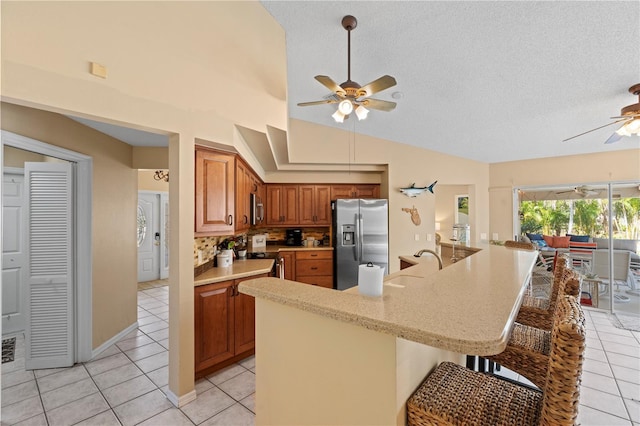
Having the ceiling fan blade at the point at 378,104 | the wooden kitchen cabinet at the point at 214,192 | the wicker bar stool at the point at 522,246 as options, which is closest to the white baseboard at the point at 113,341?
the wooden kitchen cabinet at the point at 214,192

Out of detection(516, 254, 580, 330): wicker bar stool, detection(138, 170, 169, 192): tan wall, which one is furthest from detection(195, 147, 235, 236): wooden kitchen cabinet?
detection(138, 170, 169, 192): tan wall

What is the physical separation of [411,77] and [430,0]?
961 mm

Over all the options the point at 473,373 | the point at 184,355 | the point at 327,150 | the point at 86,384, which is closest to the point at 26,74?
the point at 184,355

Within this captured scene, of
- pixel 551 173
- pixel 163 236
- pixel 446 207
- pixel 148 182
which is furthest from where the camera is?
pixel 446 207

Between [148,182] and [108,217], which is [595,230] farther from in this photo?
[148,182]

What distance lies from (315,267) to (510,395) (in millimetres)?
4040

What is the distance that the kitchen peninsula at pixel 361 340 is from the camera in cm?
82

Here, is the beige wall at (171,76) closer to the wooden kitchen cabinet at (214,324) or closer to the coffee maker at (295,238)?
the wooden kitchen cabinet at (214,324)

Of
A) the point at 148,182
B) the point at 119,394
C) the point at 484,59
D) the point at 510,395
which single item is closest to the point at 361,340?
the point at 510,395

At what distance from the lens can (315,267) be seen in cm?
493

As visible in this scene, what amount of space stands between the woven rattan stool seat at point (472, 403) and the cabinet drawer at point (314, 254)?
12.8 feet

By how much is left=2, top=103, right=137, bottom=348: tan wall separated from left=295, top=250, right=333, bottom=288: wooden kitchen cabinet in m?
2.49

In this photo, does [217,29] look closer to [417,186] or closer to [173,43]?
[173,43]

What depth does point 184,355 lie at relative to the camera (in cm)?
220
